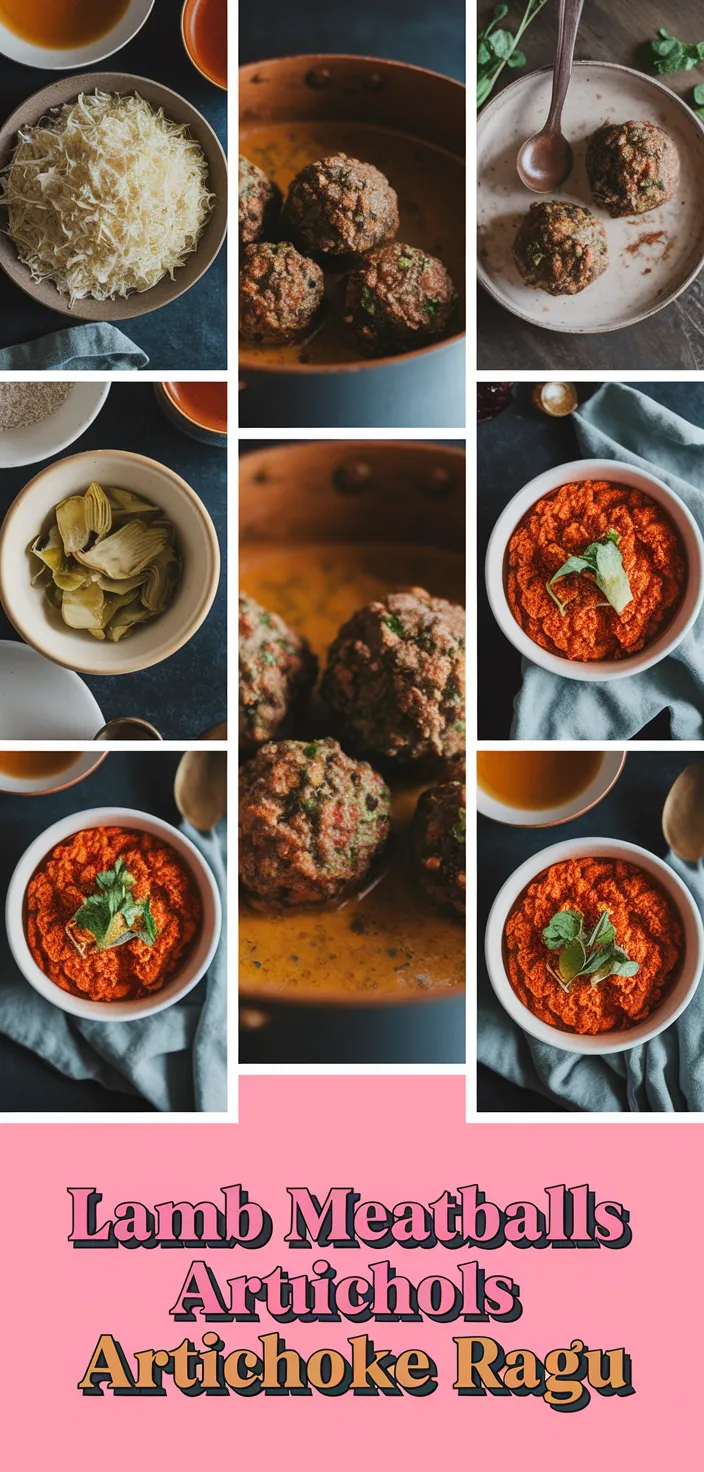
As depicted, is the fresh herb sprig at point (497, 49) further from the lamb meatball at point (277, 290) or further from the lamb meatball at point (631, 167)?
the lamb meatball at point (277, 290)

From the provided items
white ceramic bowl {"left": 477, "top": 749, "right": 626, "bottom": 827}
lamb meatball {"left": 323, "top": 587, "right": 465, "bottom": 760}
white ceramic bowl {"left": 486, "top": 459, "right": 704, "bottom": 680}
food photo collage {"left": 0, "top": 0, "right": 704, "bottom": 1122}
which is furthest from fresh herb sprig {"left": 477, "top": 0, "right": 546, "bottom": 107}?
white ceramic bowl {"left": 477, "top": 749, "right": 626, "bottom": 827}

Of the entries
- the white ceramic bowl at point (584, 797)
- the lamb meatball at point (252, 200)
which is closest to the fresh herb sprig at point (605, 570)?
the white ceramic bowl at point (584, 797)

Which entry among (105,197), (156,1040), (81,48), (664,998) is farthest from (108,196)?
(664,998)

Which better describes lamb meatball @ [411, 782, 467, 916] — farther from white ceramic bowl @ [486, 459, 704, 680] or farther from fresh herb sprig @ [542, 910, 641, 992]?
white ceramic bowl @ [486, 459, 704, 680]

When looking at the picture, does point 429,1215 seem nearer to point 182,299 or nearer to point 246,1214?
point 246,1214

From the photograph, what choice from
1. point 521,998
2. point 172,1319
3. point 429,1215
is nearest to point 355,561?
point 521,998

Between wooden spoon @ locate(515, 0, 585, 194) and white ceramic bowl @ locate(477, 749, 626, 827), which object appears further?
white ceramic bowl @ locate(477, 749, 626, 827)
